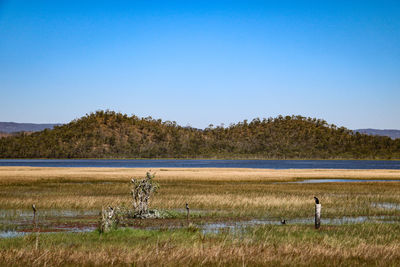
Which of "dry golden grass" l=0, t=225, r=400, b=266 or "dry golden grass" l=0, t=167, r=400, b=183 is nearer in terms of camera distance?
"dry golden grass" l=0, t=225, r=400, b=266

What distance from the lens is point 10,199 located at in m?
36.5

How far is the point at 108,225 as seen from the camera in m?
21.6

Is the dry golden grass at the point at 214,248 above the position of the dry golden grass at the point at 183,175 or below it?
above

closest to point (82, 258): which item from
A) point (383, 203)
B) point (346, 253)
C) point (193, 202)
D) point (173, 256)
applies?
point (173, 256)

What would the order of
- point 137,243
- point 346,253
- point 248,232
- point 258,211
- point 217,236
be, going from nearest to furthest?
point 346,253, point 137,243, point 217,236, point 248,232, point 258,211

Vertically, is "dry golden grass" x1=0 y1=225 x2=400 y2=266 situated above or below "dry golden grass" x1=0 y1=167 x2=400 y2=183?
above

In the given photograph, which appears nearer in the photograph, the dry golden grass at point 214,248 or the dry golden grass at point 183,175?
the dry golden grass at point 214,248

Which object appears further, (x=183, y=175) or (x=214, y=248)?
(x=183, y=175)

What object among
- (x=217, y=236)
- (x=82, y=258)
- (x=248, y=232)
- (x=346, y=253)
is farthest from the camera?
(x=248, y=232)

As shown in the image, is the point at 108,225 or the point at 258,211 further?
the point at 258,211

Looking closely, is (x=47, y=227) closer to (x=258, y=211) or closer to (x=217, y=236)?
(x=217, y=236)

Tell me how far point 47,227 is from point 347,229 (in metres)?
13.3

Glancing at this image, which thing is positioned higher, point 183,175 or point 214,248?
point 214,248

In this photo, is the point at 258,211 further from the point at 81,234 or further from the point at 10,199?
the point at 10,199
